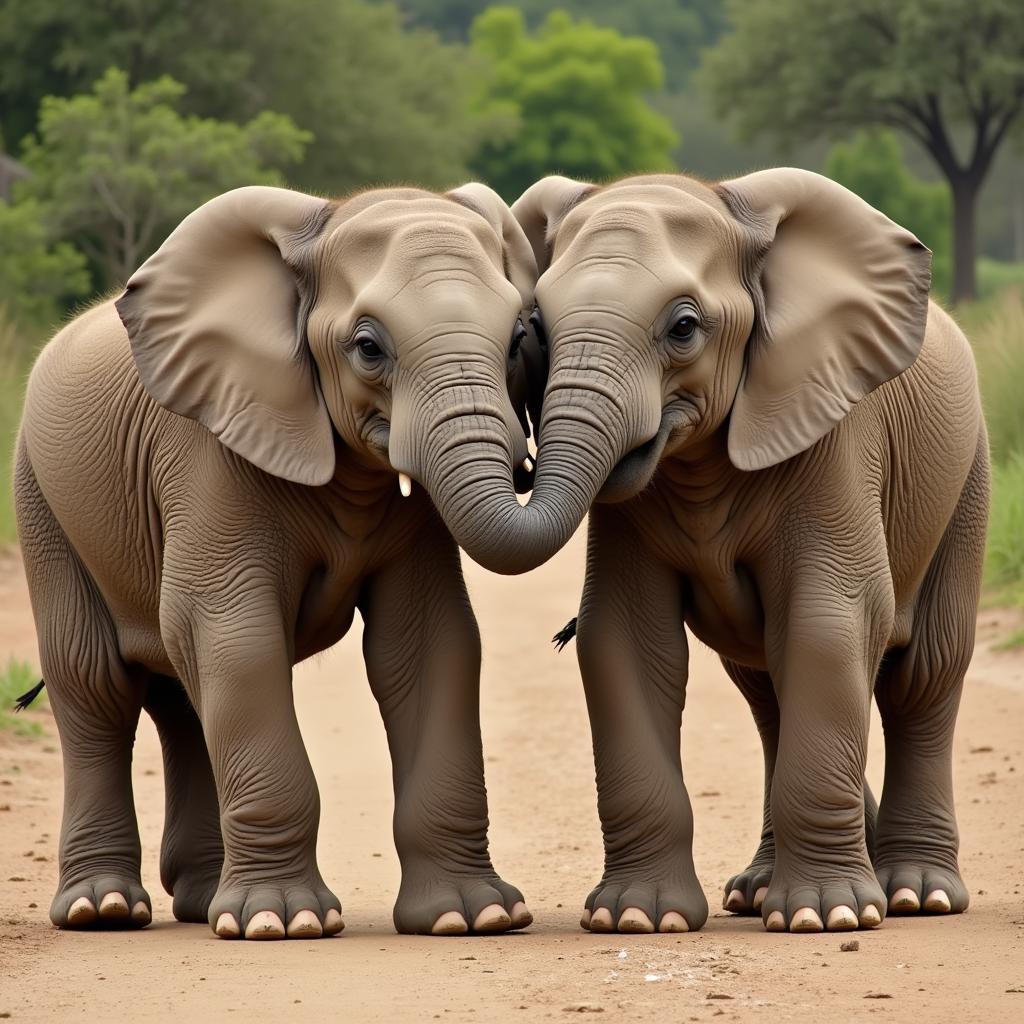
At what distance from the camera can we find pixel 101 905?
28.1ft

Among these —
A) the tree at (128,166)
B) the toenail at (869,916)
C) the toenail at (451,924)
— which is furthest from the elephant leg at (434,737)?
the tree at (128,166)

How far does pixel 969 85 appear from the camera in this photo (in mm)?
52344

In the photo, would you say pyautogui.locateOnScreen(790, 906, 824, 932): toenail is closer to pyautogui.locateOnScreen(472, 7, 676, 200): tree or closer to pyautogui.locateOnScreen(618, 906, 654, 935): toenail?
pyautogui.locateOnScreen(618, 906, 654, 935): toenail

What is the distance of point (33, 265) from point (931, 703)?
101 feet

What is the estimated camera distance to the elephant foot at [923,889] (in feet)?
28.5

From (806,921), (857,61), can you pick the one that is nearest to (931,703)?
(806,921)

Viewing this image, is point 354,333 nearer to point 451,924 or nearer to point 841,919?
point 451,924

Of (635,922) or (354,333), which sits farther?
(635,922)

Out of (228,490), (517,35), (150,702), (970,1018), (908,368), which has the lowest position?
(970,1018)

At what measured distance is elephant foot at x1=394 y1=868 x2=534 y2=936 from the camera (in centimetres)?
791

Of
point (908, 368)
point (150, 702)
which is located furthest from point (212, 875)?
point (908, 368)

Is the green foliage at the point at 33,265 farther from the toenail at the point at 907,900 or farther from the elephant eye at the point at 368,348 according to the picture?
the elephant eye at the point at 368,348

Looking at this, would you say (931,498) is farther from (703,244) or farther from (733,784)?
(733,784)

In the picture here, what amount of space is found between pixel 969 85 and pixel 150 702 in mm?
45926
